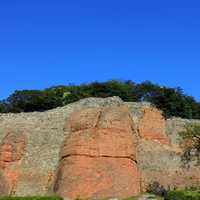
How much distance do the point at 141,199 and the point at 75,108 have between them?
977cm

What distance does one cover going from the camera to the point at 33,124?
147 ft

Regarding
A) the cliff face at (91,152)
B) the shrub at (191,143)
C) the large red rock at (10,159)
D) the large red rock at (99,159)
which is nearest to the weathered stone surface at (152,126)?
the cliff face at (91,152)

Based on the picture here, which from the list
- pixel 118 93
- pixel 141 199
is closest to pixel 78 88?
pixel 118 93

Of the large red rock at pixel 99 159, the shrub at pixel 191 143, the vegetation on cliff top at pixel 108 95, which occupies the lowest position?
the large red rock at pixel 99 159

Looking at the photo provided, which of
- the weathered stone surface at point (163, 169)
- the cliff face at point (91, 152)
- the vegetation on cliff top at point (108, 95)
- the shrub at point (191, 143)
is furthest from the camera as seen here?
the vegetation on cliff top at point (108, 95)

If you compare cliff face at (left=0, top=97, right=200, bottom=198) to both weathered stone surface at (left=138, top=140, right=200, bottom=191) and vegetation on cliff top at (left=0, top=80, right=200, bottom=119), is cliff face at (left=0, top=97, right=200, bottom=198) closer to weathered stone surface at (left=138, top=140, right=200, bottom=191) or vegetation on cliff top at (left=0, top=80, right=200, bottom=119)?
weathered stone surface at (left=138, top=140, right=200, bottom=191)

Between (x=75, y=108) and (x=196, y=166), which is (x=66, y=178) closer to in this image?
(x=75, y=108)

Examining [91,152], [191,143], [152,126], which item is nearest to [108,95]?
[152,126]

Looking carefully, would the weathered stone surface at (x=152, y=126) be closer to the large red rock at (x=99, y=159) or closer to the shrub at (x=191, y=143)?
the shrub at (x=191, y=143)

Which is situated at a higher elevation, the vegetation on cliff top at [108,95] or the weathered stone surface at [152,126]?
the vegetation on cliff top at [108,95]

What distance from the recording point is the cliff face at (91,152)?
39156 mm

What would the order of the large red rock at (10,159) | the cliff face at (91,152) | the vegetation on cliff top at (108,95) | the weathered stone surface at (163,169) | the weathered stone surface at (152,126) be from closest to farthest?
the cliff face at (91,152), the large red rock at (10,159), the weathered stone surface at (163,169), the weathered stone surface at (152,126), the vegetation on cliff top at (108,95)

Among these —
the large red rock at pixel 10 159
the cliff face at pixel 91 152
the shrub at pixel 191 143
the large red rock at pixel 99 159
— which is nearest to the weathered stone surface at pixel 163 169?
the cliff face at pixel 91 152

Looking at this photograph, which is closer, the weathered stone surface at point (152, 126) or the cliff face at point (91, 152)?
the cliff face at point (91, 152)
